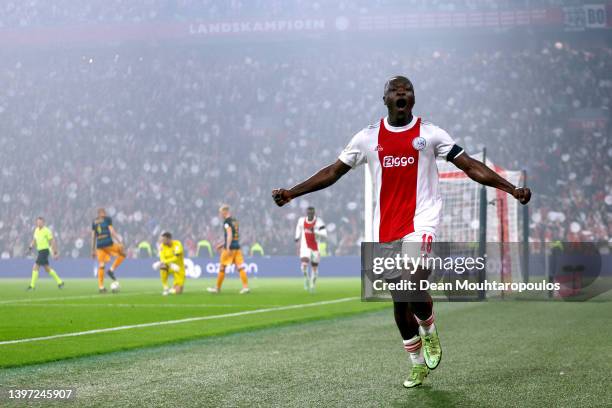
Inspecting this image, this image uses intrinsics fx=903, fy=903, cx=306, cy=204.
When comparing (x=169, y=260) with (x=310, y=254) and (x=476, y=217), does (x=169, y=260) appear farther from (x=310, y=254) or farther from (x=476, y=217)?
(x=476, y=217)

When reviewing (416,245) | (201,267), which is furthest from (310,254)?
(416,245)

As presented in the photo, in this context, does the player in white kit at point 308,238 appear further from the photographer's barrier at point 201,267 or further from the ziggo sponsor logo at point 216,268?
the ziggo sponsor logo at point 216,268

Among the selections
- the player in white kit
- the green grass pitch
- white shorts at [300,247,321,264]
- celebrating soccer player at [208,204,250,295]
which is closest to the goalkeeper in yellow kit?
celebrating soccer player at [208,204,250,295]

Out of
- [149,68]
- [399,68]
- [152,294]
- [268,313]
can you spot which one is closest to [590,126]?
[399,68]

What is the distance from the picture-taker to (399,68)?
43.5 meters

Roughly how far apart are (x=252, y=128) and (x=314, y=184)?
36902 millimetres

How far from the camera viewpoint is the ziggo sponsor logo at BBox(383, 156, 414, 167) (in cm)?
600

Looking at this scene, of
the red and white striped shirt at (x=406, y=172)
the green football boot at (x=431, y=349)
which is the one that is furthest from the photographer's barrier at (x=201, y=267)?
the red and white striped shirt at (x=406, y=172)

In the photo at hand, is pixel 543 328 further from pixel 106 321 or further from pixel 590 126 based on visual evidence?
pixel 590 126

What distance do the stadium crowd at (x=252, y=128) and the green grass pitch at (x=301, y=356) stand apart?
72.6 ft

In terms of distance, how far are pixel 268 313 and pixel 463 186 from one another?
25.2 ft

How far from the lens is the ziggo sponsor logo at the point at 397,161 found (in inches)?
236

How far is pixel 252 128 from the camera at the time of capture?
141 ft

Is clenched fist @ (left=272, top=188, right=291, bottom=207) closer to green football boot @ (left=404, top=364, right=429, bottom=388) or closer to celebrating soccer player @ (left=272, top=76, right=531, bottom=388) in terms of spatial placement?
celebrating soccer player @ (left=272, top=76, right=531, bottom=388)
